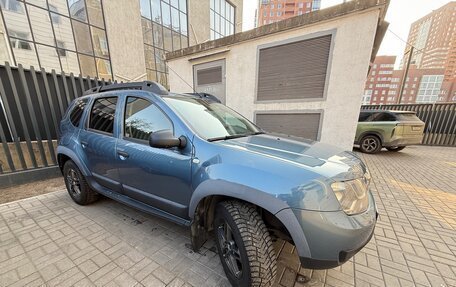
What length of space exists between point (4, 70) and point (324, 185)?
232 inches

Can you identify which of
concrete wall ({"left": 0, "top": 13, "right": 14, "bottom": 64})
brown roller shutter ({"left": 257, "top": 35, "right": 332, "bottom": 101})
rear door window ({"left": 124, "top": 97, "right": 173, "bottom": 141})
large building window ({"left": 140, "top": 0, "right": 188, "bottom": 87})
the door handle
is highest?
large building window ({"left": 140, "top": 0, "right": 188, "bottom": 87})

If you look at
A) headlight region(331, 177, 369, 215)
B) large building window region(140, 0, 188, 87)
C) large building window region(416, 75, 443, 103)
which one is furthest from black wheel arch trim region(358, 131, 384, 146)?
large building window region(416, 75, 443, 103)

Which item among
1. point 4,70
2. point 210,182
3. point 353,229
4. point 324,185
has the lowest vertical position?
point 353,229

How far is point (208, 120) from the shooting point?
2.11 m

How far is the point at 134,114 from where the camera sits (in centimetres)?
223

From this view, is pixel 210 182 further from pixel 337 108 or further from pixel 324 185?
pixel 337 108

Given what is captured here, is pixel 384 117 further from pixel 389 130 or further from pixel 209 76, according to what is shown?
pixel 209 76

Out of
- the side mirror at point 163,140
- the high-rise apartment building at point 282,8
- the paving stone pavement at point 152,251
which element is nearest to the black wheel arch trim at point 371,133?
the paving stone pavement at point 152,251

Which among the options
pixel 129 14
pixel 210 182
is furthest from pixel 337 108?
pixel 129 14

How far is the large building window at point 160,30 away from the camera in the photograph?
13.4 m

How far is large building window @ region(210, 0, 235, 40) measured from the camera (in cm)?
1909

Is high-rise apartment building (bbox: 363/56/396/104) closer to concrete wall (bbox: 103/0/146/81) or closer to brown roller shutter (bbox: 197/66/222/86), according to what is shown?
concrete wall (bbox: 103/0/146/81)

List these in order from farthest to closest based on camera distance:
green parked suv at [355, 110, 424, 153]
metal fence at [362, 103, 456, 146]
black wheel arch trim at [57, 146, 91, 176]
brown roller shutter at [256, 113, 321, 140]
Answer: metal fence at [362, 103, 456, 146] → green parked suv at [355, 110, 424, 153] → brown roller shutter at [256, 113, 321, 140] → black wheel arch trim at [57, 146, 91, 176]

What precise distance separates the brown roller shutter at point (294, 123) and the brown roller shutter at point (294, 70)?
0.50 metres
